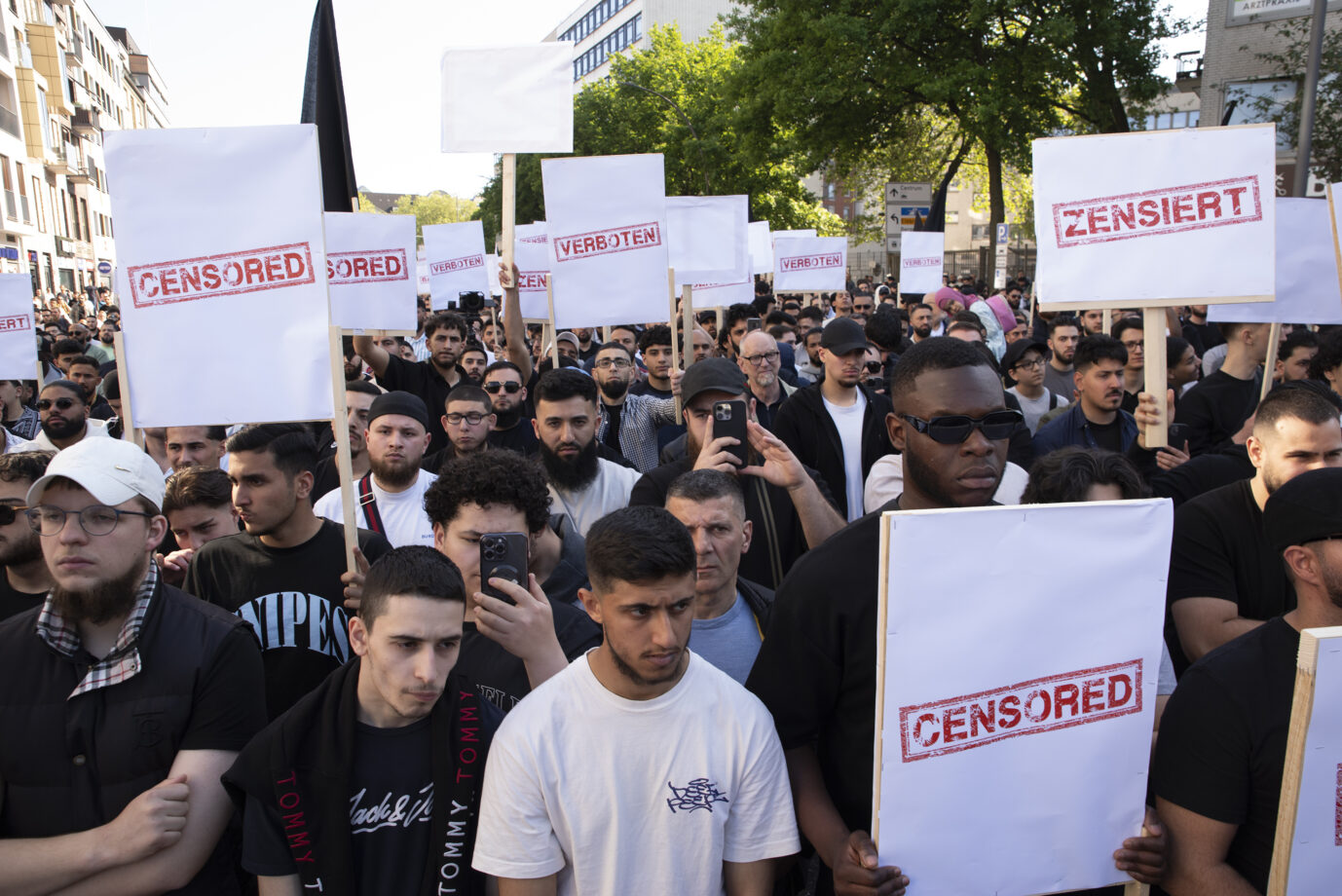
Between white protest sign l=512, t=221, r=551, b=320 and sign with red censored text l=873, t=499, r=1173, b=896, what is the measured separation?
900 cm

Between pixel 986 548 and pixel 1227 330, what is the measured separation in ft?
15.5

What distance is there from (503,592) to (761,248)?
11534 mm

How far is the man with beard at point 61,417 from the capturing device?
588cm

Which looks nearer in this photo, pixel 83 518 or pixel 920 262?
pixel 83 518

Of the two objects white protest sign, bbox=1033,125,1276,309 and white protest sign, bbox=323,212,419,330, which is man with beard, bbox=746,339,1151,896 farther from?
white protest sign, bbox=323,212,419,330

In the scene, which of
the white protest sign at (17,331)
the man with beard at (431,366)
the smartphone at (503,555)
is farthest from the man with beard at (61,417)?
the smartphone at (503,555)

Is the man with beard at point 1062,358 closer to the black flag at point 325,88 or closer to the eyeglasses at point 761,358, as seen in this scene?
the eyeglasses at point 761,358

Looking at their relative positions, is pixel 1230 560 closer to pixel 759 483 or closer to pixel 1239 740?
pixel 1239 740

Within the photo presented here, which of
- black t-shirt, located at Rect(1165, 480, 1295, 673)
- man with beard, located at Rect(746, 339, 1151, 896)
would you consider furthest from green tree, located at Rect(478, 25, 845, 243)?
man with beard, located at Rect(746, 339, 1151, 896)

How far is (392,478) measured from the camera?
4.48 m

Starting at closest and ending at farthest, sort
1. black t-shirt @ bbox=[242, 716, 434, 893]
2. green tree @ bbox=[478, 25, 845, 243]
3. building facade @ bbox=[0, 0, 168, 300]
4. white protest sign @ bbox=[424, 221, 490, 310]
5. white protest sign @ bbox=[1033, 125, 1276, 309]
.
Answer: black t-shirt @ bbox=[242, 716, 434, 893] → white protest sign @ bbox=[1033, 125, 1276, 309] → white protest sign @ bbox=[424, 221, 490, 310] → green tree @ bbox=[478, 25, 845, 243] → building facade @ bbox=[0, 0, 168, 300]

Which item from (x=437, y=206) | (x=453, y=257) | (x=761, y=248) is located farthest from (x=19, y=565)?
(x=437, y=206)

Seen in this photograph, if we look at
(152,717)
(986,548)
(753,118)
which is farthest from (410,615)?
(753,118)

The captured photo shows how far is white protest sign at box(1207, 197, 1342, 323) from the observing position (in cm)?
512
